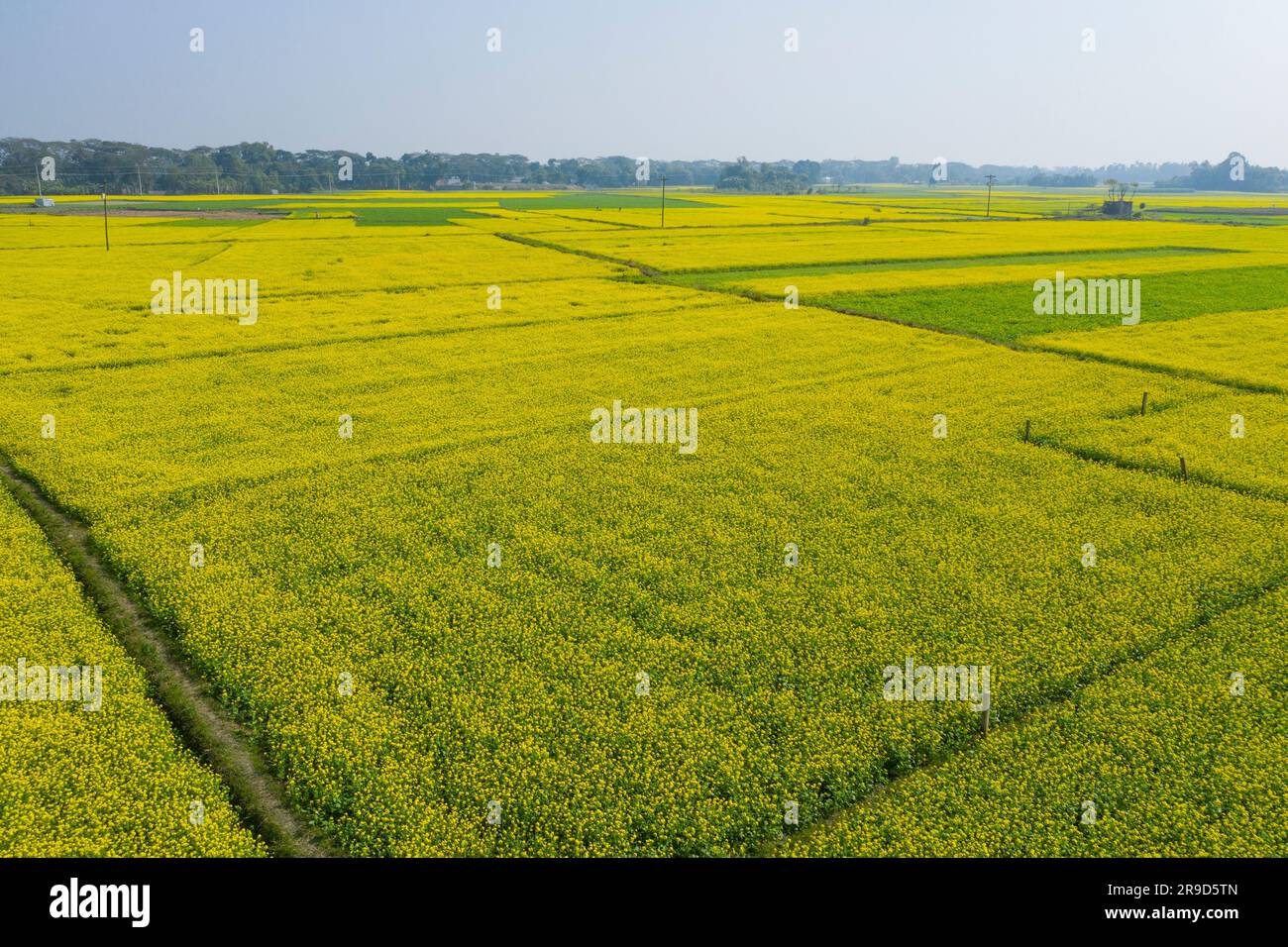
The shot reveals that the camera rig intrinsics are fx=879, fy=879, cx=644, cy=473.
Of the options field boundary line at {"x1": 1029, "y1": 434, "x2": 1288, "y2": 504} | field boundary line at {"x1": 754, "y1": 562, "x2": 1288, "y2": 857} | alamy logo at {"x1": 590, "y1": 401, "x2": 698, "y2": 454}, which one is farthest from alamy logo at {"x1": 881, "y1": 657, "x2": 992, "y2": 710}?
field boundary line at {"x1": 1029, "y1": 434, "x2": 1288, "y2": 504}

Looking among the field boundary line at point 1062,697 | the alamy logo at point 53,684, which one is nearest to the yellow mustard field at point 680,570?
the field boundary line at point 1062,697

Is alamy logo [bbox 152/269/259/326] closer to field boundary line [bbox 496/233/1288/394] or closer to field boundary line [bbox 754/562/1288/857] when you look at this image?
field boundary line [bbox 496/233/1288/394]

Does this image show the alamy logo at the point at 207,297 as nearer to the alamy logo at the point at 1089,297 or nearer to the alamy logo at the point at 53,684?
the alamy logo at the point at 53,684

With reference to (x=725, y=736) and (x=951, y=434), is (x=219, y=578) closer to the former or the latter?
(x=725, y=736)

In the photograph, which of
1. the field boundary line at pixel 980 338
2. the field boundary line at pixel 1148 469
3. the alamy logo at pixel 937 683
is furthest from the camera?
the field boundary line at pixel 980 338

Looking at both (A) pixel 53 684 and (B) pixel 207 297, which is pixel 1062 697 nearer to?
(A) pixel 53 684
